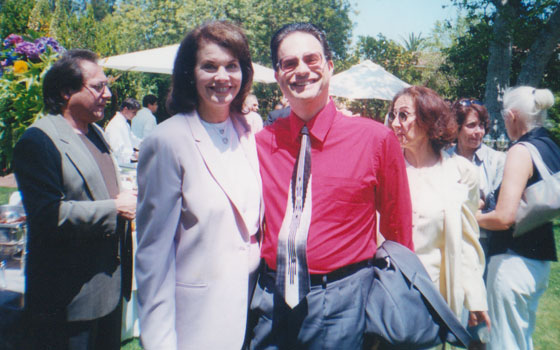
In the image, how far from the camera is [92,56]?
2.31 metres

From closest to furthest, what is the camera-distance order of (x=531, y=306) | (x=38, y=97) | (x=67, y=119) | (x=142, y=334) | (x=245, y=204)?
1. (x=142, y=334)
2. (x=245, y=204)
3. (x=67, y=119)
4. (x=531, y=306)
5. (x=38, y=97)

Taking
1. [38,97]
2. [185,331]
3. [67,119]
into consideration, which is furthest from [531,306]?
[38,97]

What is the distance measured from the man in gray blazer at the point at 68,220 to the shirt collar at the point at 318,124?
3.19ft

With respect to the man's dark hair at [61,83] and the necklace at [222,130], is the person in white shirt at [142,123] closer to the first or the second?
the man's dark hair at [61,83]

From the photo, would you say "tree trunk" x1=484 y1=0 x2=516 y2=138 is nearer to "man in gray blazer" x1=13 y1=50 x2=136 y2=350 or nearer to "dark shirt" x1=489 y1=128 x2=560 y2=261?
"dark shirt" x1=489 y1=128 x2=560 y2=261

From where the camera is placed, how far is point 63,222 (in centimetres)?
187

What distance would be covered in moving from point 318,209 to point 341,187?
0.47 ft

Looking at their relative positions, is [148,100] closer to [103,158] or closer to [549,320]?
[103,158]

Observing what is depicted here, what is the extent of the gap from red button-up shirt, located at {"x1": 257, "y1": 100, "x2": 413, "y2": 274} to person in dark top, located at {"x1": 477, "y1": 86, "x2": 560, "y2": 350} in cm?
110

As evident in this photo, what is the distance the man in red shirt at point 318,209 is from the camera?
1.66 m

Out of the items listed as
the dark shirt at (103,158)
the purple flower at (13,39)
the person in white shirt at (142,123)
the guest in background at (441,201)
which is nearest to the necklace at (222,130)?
the dark shirt at (103,158)

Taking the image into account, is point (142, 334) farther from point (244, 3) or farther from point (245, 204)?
point (244, 3)

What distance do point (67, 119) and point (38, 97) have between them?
3.98ft

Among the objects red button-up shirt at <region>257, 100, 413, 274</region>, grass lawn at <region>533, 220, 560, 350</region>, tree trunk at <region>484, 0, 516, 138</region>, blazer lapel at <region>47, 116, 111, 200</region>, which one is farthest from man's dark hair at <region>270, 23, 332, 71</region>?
tree trunk at <region>484, 0, 516, 138</region>
